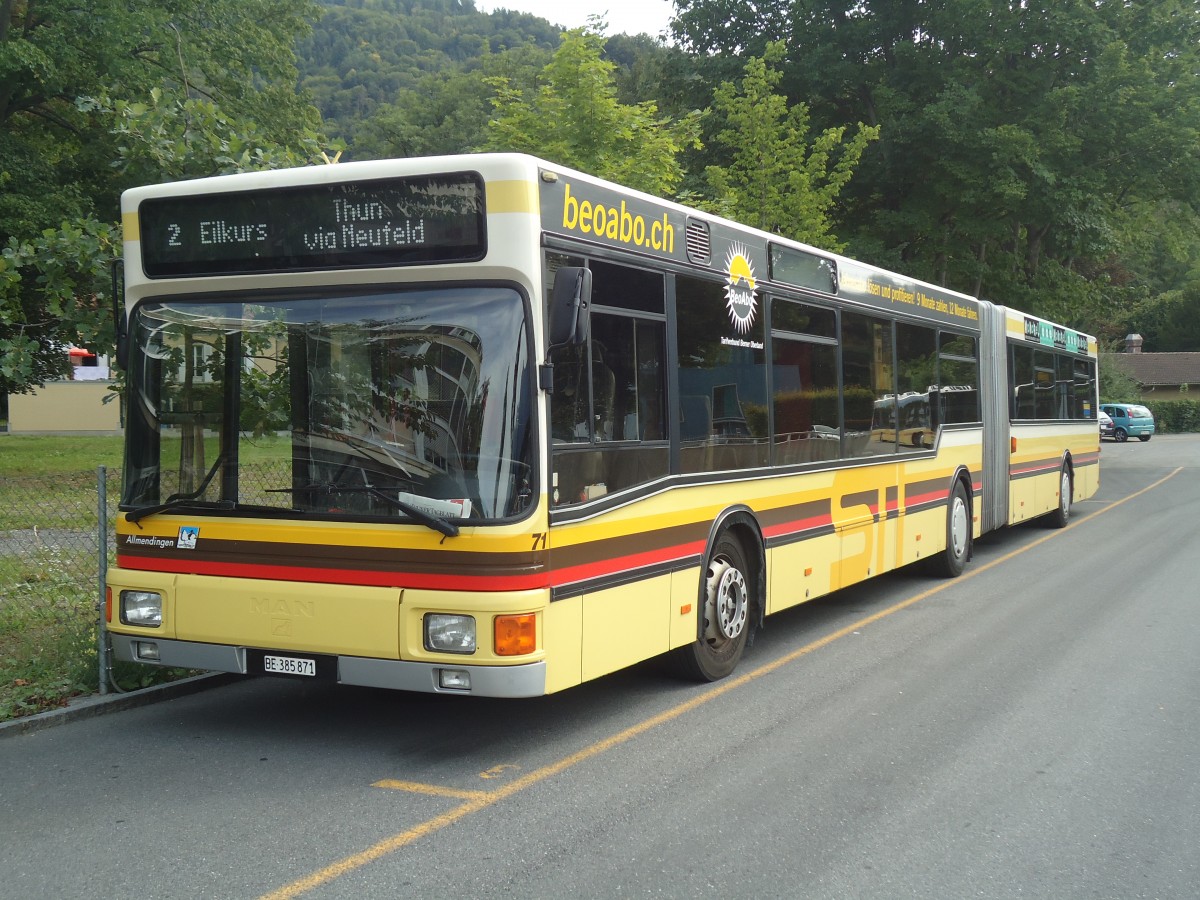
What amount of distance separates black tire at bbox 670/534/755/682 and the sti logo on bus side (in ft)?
6.70

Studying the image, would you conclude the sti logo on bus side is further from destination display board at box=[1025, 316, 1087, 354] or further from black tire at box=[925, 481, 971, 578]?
destination display board at box=[1025, 316, 1087, 354]

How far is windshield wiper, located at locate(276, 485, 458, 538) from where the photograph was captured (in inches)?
219

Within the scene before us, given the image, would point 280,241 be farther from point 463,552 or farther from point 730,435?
point 730,435

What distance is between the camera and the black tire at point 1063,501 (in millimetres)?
18062

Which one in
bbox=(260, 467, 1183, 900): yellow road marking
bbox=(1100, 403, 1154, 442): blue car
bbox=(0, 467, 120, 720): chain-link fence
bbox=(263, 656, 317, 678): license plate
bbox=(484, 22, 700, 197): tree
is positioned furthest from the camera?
bbox=(1100, 403, 1154, 442): blue car

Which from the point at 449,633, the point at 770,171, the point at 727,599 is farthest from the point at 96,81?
the point at 449,633

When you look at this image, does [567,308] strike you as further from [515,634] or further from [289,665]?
[289,665]

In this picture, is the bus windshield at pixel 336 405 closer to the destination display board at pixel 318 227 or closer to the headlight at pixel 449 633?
the destination display board at pixel 318 227

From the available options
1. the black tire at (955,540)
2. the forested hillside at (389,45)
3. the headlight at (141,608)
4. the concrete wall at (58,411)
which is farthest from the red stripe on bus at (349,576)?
the forested hillside at (389,45)

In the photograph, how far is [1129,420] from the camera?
56.9 metres

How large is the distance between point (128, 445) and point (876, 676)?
5002mm

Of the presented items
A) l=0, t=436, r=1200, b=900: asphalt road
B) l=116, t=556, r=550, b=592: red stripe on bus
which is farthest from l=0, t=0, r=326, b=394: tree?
l=0, t=436, r=1200, b=900: asphalt road

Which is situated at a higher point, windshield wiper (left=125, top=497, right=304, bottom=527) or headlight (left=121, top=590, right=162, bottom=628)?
windshield wiper (left=125, top=497, right=304, bottom=527)

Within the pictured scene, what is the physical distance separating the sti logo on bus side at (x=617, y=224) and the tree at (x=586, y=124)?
9703mm
